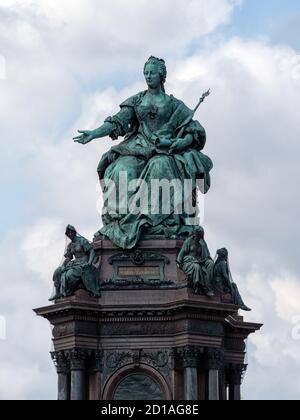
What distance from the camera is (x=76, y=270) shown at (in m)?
83.4

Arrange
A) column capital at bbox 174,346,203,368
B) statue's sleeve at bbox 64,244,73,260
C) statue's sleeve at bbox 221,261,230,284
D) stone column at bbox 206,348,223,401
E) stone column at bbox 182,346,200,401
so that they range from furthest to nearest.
Answer: statue's sleeve at bbox 221,261,230,284
statue's sleeve at bbox 64,244,73,260
stone column at bbox 206,348,223,401
column capital at bbox 174,346,203,368
stone column at bbox 182,346,200,401

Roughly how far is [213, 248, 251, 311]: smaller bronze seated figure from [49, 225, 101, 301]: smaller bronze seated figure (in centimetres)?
426

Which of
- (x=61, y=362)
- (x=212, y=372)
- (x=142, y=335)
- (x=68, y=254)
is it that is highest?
(x=68, y=254)

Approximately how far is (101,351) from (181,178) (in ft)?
23.5

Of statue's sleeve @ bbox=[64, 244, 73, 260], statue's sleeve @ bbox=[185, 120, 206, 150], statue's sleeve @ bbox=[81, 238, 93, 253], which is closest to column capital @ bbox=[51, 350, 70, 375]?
statue's sleeve @ bbox=[64, 244, 73, 260]

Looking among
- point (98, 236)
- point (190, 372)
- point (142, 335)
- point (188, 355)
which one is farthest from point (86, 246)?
point (190, 372)

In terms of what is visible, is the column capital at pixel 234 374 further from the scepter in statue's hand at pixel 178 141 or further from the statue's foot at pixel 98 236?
the scepter in statue's hand at pixel 178 141

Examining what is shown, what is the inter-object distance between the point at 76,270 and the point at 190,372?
5408mm

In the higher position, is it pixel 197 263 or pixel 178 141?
pixel 178 141

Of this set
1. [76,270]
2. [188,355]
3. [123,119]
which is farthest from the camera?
[123,119]

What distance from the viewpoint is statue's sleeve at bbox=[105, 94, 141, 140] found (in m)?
87.2

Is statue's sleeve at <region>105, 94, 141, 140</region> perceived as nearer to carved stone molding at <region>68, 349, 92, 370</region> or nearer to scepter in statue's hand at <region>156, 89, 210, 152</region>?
scepter in statue's hand at <region>156, 89, 210, 152</region>

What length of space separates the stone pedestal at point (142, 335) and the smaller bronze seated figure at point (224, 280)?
882 millimetres

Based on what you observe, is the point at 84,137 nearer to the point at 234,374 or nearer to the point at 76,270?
the point at 76,270
